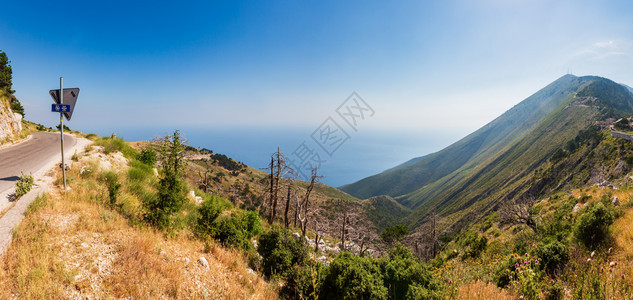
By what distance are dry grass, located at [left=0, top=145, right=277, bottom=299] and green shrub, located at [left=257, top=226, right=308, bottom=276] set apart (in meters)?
0.99

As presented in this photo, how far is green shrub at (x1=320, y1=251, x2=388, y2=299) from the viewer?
21.0ft

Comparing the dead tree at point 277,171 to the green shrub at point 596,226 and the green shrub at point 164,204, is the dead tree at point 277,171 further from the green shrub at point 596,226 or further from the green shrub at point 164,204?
the green shrub at point 596,226

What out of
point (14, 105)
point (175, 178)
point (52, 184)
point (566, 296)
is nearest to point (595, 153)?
point (566, 296)

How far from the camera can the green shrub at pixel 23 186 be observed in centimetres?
720

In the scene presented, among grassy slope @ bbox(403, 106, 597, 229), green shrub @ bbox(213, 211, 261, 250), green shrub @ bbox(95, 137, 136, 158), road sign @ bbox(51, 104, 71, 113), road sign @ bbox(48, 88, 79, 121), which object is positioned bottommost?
grassy slope @ bbox(403, 106, 597, 229)

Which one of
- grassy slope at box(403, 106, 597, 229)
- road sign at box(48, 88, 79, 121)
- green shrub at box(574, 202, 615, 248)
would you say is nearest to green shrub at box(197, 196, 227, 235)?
road sign at box(48, 88, 79, 121)

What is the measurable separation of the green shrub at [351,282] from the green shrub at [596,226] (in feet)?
26.7

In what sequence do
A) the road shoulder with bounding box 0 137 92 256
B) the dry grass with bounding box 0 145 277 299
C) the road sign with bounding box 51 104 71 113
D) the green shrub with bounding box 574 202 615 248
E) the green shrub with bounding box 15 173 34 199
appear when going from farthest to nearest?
the green shrub with bounding box 574 202 615 248, the road sign with bounding box 51 104 71 113, the green shrub with bounding box 15 173 34 199, the road shoulder with bounding box 0 137 92 256, the dry grass with bounding box 0 145 277 299

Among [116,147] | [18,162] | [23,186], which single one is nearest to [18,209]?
[23,186]

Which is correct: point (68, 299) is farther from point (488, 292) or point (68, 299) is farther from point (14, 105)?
point (14, 105)

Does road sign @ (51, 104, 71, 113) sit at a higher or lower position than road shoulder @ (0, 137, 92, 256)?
higher

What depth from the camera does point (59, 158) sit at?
11.7 m

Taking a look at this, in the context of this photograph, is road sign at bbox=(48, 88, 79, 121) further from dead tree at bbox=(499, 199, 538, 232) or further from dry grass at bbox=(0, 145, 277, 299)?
A: dead tree at bbox=(499, 199, 538, 232)

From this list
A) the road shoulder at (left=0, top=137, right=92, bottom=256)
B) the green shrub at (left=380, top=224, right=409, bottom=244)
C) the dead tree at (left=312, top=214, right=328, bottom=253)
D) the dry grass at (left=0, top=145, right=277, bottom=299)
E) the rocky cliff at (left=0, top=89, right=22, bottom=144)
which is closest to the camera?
the dry grass at (left=0, top=145, right=277, bottom=299)
